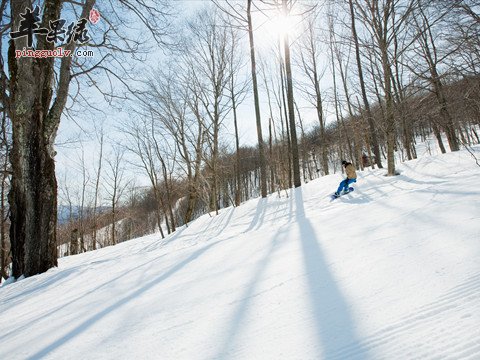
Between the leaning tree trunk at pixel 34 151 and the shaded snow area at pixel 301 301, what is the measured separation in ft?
7.71

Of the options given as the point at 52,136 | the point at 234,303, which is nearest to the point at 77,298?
the point at 234,303

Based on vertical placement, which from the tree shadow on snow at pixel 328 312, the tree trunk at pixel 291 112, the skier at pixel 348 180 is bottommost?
the tree shadow on snow at pixel 328 312

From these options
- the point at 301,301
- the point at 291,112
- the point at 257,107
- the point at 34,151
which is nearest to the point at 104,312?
the point at 301,301

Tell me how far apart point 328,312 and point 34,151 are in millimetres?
5893

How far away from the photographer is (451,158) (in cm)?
811

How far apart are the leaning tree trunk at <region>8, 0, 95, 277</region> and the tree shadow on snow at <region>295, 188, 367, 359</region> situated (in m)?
5.35

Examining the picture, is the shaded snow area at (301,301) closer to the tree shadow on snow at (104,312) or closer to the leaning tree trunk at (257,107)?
the tree shadow on snow at (104,312)

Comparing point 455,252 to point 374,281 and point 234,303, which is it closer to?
point 374,281

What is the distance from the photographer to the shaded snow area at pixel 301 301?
3.34 feet

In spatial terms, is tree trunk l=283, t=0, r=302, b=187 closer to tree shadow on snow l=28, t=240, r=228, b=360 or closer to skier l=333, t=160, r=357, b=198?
skier l=333, t=160, r=357, b=198

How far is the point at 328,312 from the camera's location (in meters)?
1.22

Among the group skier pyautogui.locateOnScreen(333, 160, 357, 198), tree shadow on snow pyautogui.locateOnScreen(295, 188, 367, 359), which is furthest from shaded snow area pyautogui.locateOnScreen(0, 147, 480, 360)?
skier pyautogui.locateOnScreen(333, 160, 357, 198)

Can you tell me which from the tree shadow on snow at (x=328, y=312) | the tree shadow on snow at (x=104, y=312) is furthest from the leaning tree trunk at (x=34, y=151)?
the tree shadow on snow at (x=328, y=312)

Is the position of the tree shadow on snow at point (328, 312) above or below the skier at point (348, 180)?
below
